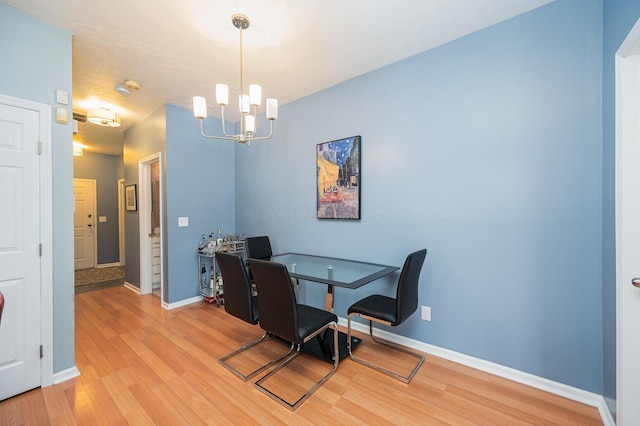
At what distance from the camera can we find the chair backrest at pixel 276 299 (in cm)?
171

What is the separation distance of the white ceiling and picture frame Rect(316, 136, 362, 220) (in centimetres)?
71

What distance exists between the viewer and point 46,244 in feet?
6.30

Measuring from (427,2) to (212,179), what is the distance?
3233mm

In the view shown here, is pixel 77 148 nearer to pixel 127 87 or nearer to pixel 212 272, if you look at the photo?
pixel 127 87

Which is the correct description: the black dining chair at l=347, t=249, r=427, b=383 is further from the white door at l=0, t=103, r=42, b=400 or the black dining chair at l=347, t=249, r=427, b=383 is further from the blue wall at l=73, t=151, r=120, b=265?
the blue wall at l=73, t=151, r=120, b=265

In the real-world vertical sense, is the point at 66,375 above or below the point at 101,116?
below

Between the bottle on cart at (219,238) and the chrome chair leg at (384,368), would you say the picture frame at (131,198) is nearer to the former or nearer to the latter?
the bottle on cart at (219,238)

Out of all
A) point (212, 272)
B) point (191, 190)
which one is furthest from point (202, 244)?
point (191, 190)

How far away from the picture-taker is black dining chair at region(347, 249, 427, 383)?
1.92m

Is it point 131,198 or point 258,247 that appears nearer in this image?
point 258,247

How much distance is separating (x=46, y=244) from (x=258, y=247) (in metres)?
1.87

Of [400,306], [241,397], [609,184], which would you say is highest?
[609,184]

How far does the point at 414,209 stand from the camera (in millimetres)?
2395

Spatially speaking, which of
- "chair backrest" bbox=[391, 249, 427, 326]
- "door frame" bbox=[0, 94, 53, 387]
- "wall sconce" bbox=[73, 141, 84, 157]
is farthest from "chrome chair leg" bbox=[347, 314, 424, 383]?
"wall sconce" bbox=[73, 141, 84, 157]
